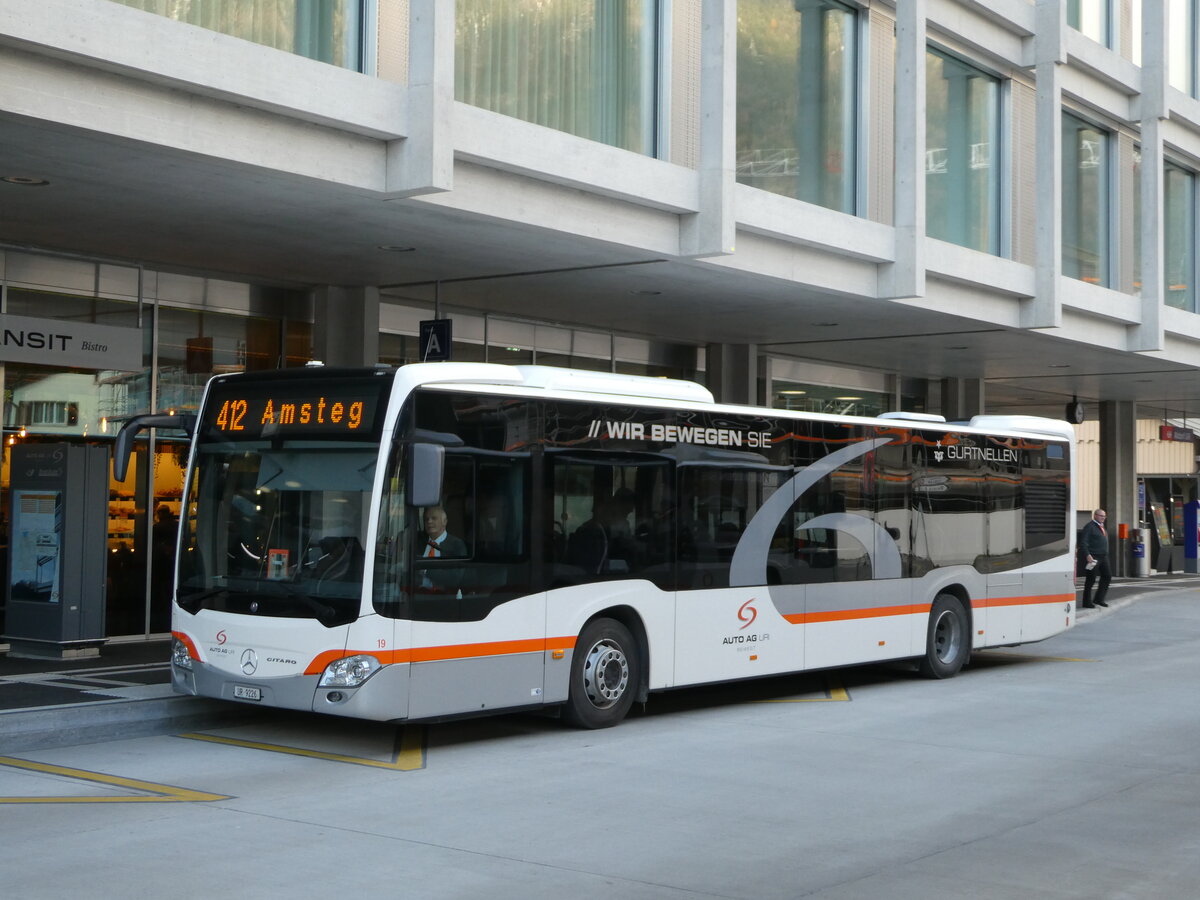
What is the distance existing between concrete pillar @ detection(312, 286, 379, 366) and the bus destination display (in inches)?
264

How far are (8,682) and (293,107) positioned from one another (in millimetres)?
5706

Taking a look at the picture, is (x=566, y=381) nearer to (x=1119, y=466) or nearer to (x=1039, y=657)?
(x=1039, y=657)

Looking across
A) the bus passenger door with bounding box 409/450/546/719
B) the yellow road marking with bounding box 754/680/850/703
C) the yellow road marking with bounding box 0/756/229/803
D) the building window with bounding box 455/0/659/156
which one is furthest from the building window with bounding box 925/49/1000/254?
the yellow road marking with bounding box 0/756/229/803

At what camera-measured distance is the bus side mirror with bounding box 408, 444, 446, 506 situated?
10102 millimetres

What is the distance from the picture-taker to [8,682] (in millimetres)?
12820

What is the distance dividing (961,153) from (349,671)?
14.9 metres

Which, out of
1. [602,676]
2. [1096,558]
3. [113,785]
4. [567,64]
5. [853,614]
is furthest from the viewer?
[1096,558]

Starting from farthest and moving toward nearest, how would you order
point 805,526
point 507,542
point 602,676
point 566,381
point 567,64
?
point 567,64
point 805,526
point 602,676
point 566,381
point 507,542

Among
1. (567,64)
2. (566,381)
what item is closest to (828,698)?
(566,381)

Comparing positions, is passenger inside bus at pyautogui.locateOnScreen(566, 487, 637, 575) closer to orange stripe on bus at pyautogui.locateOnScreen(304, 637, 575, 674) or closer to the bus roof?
orange stripe on bus at pyautogui.locateOnScreen(304, 637, 575, 674)

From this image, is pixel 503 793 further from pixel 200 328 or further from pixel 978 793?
pixel 200 328

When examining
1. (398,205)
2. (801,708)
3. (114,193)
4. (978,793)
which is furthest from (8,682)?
(978,793)

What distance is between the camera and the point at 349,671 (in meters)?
10.2

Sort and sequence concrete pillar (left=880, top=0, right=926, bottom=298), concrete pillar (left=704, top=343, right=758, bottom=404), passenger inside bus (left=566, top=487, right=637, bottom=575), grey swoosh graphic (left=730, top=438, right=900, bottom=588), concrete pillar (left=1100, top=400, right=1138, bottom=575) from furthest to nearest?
concrete pillar (left=1100, top=400, right=1138, bottom=575)
concrete pillar (left=704, top=343, right=758, bottom=404)
concrete pillar (left=880, top=0, right=926, bottom=298)
grey swoosh graphic (left=730, top=438, right=900, bottom=588)
passenger inside bus (left=566, top=487, right=637, bottom=575)
